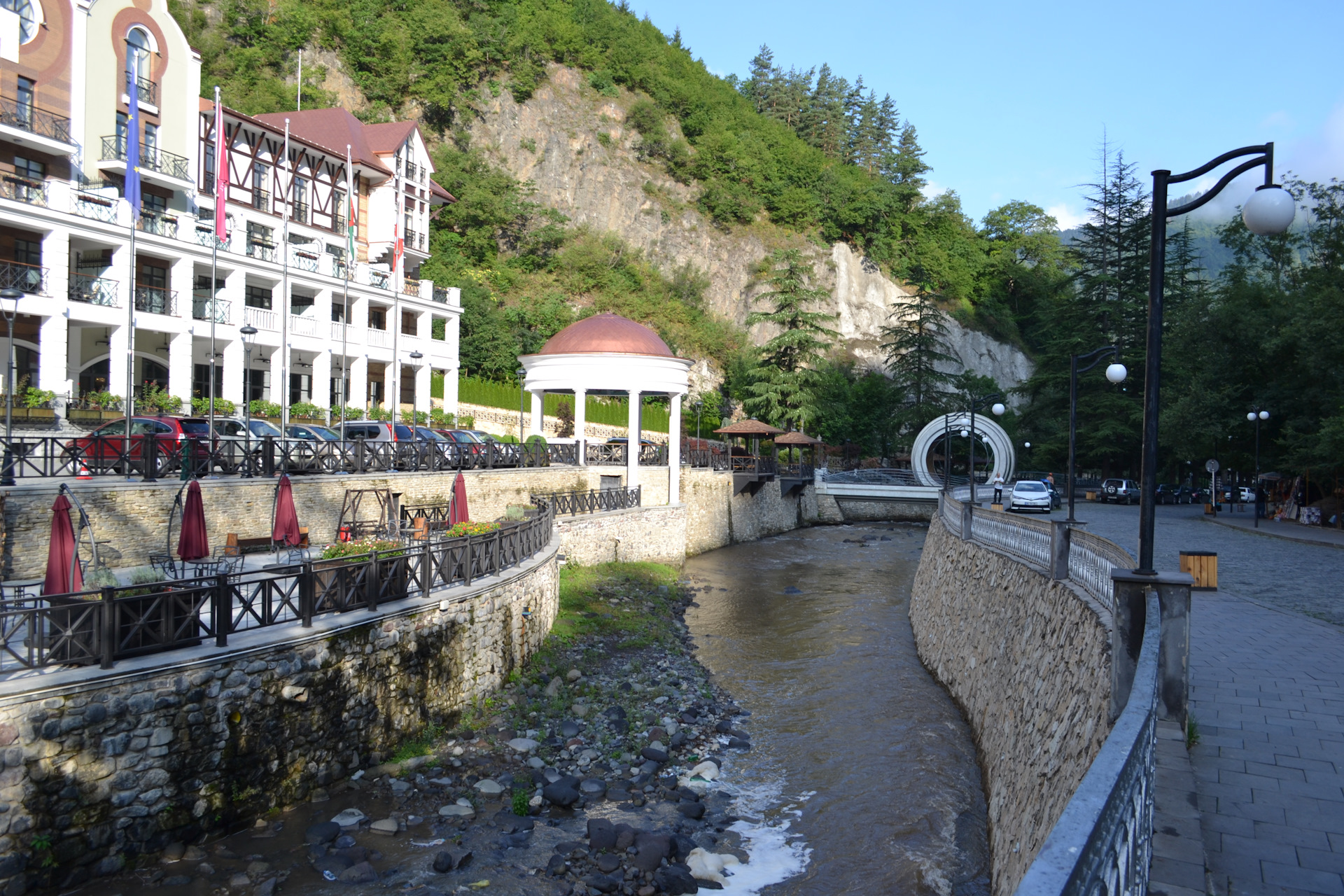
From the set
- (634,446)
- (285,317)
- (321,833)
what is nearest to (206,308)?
(285,317)

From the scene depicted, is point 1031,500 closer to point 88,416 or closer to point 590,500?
point 590,500

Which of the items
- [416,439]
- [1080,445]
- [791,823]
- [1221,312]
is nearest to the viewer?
[791,823]

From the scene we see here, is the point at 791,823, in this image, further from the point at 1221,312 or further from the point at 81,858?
the point at 1221,312

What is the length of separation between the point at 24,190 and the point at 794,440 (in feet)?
112

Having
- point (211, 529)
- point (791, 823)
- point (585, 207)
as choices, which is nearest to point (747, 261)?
point (585, 207)

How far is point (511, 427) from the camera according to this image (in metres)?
42.8

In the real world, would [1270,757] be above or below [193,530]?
below

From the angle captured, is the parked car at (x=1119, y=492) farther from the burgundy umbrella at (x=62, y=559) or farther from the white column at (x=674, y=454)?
the burgundy umbrella at (x=62, y=559)

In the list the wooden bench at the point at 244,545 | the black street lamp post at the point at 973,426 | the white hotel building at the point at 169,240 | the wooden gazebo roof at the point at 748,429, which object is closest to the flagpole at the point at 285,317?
the white hotel building at the point at 169,240

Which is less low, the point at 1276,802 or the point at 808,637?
the point at 1276,802

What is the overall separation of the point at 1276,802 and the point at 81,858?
32.7 feet

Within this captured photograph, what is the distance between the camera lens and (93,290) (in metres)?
25.9

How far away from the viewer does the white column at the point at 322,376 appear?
34219mm

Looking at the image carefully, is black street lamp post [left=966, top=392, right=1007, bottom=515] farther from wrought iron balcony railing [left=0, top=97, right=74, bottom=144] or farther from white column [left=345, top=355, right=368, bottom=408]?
wrought iron balcony railing [left=0, top=97, right=74, bottom=144]
